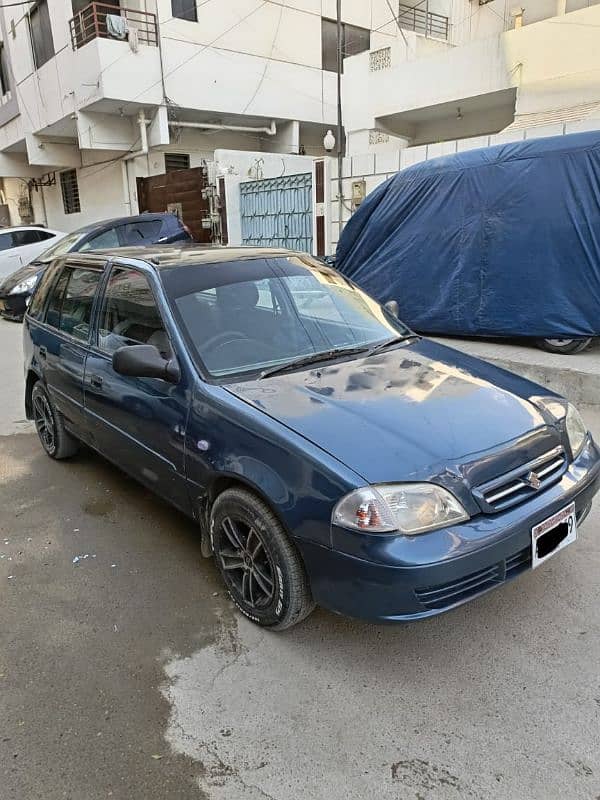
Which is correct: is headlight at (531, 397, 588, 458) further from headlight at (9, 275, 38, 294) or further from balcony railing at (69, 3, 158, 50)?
balcony railing at (69, 3, 158, 50)

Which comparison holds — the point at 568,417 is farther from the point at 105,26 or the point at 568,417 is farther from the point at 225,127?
the point at 225,127

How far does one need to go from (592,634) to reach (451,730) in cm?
87

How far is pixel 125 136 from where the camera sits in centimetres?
1519

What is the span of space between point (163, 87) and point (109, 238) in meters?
5.92

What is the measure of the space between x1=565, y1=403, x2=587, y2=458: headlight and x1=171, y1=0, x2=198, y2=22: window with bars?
15.2 m

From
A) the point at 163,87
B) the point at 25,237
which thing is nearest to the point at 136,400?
the point at 25,237

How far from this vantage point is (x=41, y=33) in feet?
54.0

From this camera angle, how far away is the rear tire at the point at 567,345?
6.07 m

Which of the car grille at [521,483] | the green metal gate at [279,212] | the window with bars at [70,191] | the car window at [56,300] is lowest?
the car grille at [521,483]

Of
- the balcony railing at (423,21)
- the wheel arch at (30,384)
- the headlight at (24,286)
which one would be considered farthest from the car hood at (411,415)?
the balcony railing at (423,21)

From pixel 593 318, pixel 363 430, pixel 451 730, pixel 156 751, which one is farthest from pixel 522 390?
pixel 593 318

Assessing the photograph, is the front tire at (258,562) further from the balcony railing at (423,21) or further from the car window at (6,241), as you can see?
the balcony railing at (423,21)

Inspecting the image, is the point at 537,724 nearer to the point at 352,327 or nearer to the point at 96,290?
the point at 352,327

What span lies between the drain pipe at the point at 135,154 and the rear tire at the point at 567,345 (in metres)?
11.9
